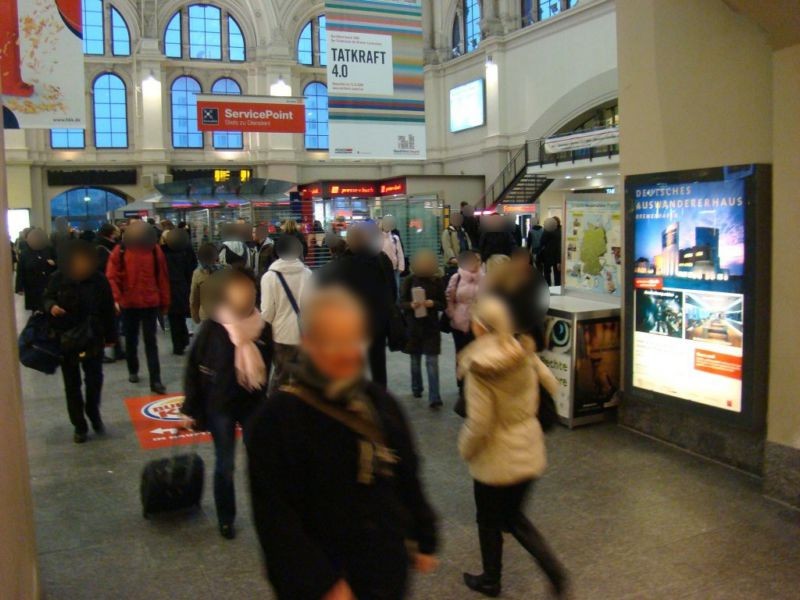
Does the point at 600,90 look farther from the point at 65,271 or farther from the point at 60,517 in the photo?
the point at 60,517

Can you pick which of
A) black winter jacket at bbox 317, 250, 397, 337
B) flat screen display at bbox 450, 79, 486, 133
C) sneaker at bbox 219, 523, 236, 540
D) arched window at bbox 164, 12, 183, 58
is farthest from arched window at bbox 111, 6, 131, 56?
black winter jacket at bbox 317, 250, 397, 337

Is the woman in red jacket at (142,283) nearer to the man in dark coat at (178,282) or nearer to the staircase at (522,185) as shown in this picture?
the man in dark coat at (178,282)

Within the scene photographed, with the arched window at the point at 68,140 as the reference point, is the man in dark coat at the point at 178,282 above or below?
below

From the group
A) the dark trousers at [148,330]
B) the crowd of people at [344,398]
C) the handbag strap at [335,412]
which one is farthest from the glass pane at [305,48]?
the handbag strap at [335,412]

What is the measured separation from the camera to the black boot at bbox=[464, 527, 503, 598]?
3.84 metres

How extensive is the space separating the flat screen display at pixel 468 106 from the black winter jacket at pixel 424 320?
2722 centimetres

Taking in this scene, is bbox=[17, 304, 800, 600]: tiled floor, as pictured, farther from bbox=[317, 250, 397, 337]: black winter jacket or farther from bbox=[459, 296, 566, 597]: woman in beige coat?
bbox=[317, 250, 397, 337]: black winter jacket

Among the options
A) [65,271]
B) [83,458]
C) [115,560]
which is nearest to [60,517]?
[115,560]

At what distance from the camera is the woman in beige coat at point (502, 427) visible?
348cm

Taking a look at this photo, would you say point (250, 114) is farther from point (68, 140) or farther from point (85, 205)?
point (85, 205)

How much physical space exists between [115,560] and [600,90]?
87.7ft

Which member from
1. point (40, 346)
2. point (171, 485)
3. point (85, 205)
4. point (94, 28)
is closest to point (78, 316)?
point (40, 346)

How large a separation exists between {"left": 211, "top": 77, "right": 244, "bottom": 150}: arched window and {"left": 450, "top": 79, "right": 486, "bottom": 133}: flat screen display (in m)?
11.1

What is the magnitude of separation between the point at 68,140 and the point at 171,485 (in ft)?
118
